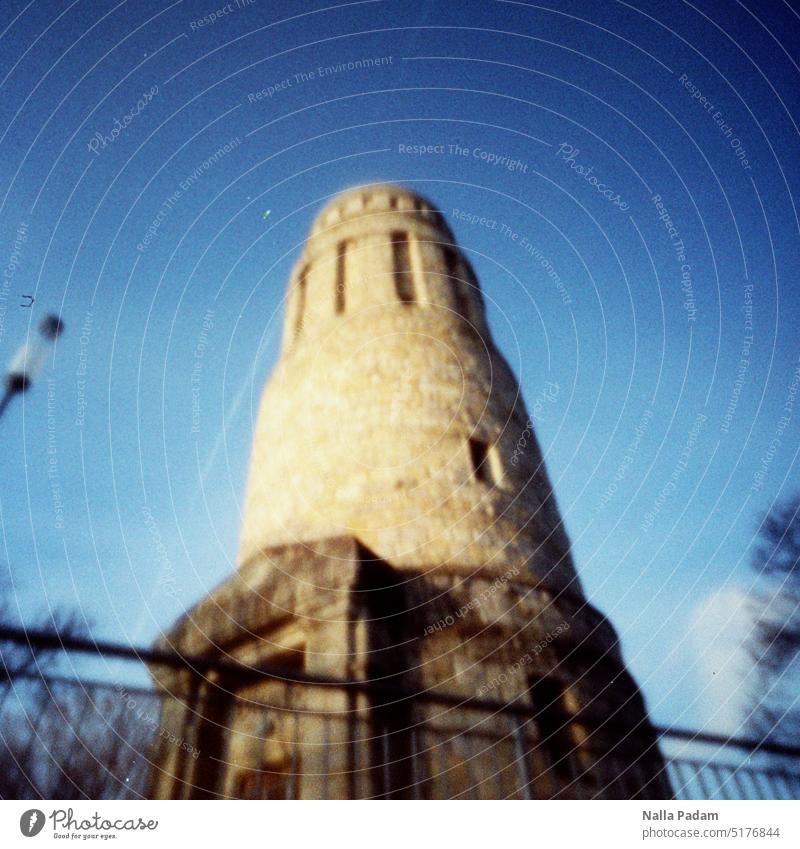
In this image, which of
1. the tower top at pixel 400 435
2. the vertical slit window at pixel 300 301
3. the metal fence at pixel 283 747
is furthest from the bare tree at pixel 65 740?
the vertical slit window at pixel 300 301

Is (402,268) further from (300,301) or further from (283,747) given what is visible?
(283,747)

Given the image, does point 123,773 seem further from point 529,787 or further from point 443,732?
point 529,787

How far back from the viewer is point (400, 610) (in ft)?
16.1

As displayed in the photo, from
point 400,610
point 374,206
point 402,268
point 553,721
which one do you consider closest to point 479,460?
point 400,610

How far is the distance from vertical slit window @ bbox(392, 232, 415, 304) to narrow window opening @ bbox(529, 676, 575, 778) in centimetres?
442

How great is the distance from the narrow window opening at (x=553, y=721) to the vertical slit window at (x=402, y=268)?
14.5 ft

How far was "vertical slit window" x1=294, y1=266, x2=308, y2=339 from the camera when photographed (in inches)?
316

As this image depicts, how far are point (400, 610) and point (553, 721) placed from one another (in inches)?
58.6

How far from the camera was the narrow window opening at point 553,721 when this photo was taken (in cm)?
470

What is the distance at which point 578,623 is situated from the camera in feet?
18.1

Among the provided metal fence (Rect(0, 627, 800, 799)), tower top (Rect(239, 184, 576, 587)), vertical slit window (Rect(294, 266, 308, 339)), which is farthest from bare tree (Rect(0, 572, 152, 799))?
vertical slit window (Rect(294, 266, 308, 339))

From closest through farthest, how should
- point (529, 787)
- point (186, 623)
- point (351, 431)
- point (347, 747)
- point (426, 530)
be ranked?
point (347, 747) → point (529, 787) → point (186, 623) → point (426, 530) → point (351, 431)
